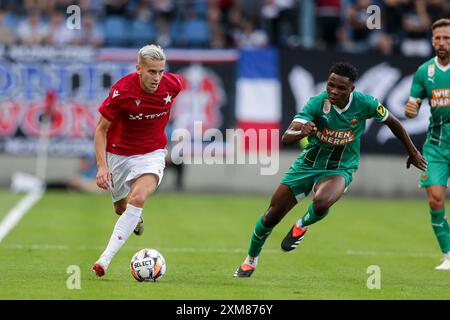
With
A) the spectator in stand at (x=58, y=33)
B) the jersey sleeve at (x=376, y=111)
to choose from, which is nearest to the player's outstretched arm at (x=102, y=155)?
the jersey sleeve at (x=376, y=111)

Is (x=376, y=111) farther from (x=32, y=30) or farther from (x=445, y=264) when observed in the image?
(x=32, y=30)

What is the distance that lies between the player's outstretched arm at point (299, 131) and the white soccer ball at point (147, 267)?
5.93 feet

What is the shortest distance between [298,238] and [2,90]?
14.4m

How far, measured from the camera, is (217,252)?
13.9 m

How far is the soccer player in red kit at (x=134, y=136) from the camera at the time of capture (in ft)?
35.5

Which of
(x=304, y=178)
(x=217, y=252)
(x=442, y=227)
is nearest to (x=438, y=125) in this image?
(x=442, y=227)

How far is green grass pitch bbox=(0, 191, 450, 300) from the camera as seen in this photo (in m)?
9.95

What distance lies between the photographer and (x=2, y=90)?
78.4 ft

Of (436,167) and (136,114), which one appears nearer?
(136,114)

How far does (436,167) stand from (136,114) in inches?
153

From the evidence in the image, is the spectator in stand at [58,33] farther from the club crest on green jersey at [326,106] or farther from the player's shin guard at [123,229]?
the club crest on green jersey at [326,106]

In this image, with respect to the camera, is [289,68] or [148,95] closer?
[148,95]

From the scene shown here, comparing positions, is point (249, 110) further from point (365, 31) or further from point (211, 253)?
point (211, 253)

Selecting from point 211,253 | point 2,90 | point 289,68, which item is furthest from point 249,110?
point 211,253
